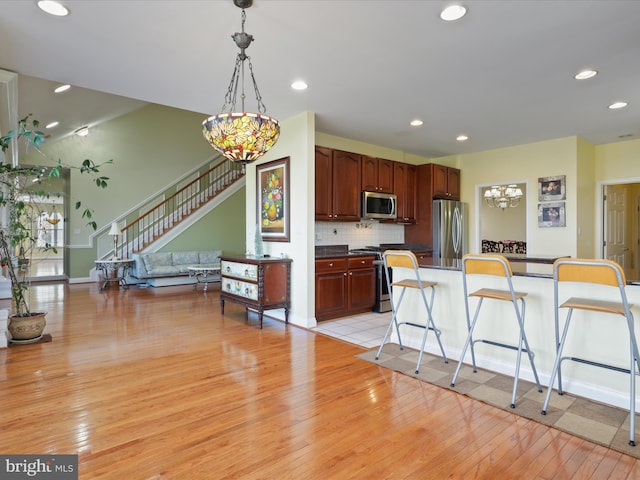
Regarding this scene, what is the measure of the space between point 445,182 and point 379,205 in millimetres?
1660

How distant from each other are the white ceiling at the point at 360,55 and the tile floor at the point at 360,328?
2.69m

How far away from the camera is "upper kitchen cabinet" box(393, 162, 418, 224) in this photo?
6.28 m

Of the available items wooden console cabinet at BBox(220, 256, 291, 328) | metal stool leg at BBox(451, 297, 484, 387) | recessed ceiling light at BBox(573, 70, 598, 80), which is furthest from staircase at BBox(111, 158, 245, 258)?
recessed ceiling light at BBox(573, 70, 598, 80)

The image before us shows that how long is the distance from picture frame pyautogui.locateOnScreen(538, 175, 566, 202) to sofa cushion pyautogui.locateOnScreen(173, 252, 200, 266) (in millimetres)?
7010

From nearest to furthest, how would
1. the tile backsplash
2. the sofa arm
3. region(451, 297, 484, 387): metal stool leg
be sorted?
region(451, 297, 484, 387): metal stool leg < the tile backsplash < the sofa arm

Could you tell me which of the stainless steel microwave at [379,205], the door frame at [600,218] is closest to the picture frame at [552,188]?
the door frame at [600,218]

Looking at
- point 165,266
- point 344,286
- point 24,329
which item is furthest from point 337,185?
point 165,266

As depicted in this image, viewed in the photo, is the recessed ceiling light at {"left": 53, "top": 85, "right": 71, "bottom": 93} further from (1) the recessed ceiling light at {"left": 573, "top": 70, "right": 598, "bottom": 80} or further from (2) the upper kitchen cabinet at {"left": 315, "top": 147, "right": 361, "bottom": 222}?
(1) the recessed ceiling light at {"left": 573, "top": 70, "right": 598, "bottom": 80}

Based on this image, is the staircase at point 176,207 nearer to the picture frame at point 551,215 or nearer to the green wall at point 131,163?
the green wall at point 131,163

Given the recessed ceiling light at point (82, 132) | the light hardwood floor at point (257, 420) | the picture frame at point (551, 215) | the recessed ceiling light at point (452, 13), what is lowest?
the light hardwood floor at point (257, 420)

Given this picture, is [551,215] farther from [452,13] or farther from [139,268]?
[139,268]

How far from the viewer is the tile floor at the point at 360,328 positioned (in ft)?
13.1

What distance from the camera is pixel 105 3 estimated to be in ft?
7.75

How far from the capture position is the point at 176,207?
9242 millimetres
